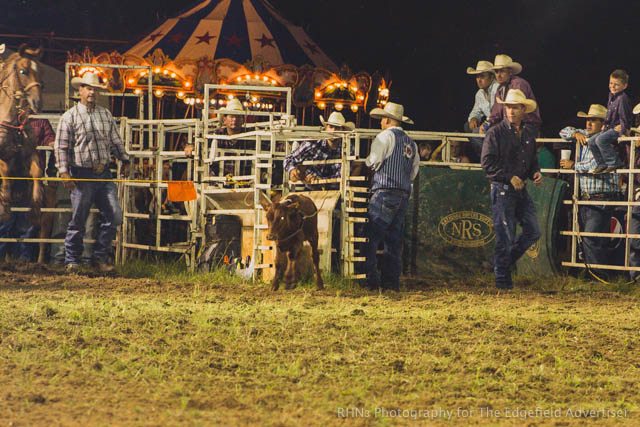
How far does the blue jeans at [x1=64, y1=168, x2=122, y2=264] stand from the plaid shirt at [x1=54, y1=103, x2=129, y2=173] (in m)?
0.17

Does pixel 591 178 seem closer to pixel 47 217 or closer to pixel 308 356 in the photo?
pixel 308 356

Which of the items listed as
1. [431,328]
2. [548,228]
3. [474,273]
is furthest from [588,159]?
[431,328]

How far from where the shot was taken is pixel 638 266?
33.8 feet

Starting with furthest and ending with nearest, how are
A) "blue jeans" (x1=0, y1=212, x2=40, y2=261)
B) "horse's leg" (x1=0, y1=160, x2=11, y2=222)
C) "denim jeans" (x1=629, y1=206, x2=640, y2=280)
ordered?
"blue jeans" (x1=0, y1=212, x2=40, y2=261), "horse's leg" (x1=0, y1=160, x2=11, y2=222), "denim jeans" (x1=629, y1=206, x2=640, y2=280)

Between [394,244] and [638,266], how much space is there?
3088 millimetres

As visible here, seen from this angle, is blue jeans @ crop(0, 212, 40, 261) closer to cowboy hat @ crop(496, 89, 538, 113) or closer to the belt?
cowboy hat @ crop(496, 89, 538, 113)

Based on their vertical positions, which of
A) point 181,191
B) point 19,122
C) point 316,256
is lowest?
point 316,256

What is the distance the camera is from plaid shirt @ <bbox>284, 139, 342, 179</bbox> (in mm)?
10031

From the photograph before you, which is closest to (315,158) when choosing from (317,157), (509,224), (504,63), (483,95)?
(317,157)

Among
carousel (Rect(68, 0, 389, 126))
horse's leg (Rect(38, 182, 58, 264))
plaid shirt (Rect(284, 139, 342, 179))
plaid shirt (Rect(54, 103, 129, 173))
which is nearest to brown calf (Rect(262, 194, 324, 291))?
plaid shirt (Rect(284, 139, 342, 179))

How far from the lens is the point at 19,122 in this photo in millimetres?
11555

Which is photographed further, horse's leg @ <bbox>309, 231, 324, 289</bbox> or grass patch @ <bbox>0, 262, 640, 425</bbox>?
horse's leg @ <bbox>309, 231, 324, 289</bbox>

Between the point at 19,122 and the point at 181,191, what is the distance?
2.59 m

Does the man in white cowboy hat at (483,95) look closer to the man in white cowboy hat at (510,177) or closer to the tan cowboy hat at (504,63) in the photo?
the tan cowboy hat at (504,63)
